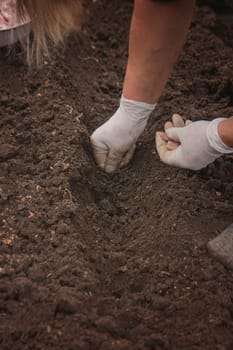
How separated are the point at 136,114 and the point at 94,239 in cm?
46

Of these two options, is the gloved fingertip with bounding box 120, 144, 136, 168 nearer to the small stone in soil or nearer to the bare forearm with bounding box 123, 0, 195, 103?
the bare forearm with bounding box 123, 0, 195, 103

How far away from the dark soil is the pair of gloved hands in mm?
65

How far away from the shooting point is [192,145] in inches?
73.3

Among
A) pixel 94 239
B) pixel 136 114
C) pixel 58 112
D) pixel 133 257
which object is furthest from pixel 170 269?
pixel 58 112

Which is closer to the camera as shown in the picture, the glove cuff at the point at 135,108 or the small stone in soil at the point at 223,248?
the small stone in soil at the point at 223,248

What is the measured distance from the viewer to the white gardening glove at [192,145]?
1790 millimetres

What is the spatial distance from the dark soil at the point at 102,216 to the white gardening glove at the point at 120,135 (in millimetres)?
47

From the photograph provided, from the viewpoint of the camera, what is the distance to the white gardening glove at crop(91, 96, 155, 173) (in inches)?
77.2

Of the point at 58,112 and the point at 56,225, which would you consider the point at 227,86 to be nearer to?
the point at 58,112

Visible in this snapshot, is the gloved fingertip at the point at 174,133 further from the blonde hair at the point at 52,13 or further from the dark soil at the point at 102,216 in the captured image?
the blonde hair at the point at 52,13

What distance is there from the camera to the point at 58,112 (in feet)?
7.13

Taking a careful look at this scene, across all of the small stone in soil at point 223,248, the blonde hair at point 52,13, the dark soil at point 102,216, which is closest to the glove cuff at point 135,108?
the dark soil at point 102,216

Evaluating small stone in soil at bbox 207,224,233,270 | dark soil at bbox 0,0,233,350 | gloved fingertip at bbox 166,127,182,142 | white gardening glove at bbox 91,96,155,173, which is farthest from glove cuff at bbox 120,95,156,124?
small stone in soil at bbox 207,224,233,270

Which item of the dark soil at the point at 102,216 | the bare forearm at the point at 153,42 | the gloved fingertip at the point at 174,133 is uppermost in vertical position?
the bare forearm at the point at 153,42
